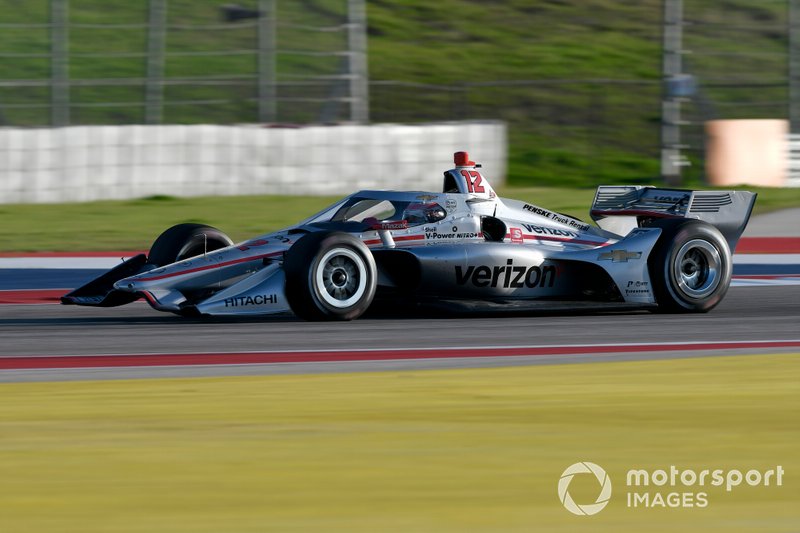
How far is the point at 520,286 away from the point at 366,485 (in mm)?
5117

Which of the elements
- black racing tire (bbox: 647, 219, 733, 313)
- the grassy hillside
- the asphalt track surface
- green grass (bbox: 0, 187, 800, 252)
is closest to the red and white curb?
the asphalt track surface

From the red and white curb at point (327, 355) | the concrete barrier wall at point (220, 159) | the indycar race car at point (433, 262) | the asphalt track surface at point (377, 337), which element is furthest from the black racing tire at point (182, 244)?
the concrete barrier wall at point (220, 159)

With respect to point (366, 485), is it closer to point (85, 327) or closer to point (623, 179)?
point (85, 327)

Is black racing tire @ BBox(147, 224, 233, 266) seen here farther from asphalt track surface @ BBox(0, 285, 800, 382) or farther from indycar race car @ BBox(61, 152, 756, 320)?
asphalt track surface @ BBox(0, 285, 800, 382)

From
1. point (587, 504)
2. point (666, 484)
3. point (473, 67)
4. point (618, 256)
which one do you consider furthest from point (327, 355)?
point (473, 67)

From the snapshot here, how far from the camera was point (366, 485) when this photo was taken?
17.7ft

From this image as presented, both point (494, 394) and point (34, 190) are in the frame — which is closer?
point (494, 394)

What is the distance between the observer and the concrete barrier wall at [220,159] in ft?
61.8

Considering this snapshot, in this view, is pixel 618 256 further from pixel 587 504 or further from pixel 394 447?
pixel 587 504

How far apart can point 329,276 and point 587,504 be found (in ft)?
15.8

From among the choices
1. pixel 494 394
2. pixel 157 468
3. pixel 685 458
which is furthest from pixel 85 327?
pixel 685 458

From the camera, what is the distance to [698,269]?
10789mm

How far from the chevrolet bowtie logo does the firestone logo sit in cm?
493

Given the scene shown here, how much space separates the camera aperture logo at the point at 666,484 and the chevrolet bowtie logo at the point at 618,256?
4.90m
